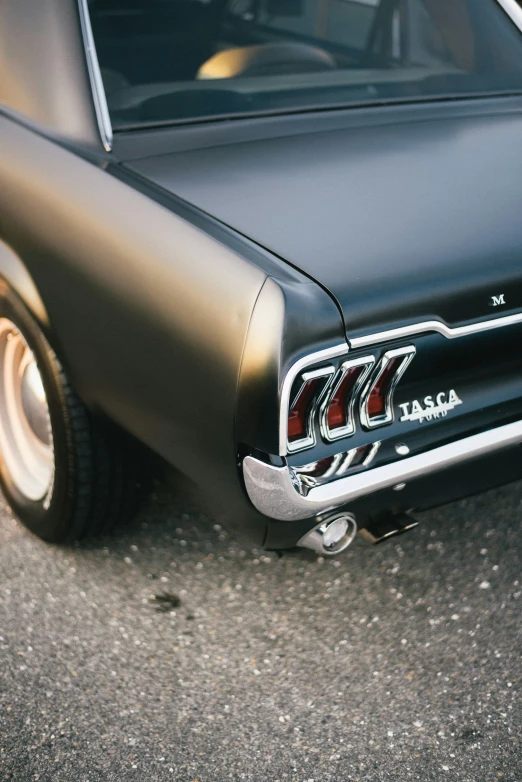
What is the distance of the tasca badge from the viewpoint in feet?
6.50

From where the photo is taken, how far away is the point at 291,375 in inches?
69.1

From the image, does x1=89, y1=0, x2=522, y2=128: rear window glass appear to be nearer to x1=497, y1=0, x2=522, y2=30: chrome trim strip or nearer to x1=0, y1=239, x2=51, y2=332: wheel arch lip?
x1=497, y1=0, x2=522, y2=30: chrome trim strip

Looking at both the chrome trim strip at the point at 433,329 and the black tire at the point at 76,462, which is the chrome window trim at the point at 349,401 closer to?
the chrome trim strip at the point at 433,329

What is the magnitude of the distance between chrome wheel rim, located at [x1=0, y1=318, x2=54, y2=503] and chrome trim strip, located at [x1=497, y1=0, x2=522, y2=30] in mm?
1947

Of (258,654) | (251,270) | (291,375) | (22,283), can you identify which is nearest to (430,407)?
(291,375)

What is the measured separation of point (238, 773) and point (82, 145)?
5.07 feet

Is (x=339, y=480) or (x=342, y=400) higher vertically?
(x=342, y=400)

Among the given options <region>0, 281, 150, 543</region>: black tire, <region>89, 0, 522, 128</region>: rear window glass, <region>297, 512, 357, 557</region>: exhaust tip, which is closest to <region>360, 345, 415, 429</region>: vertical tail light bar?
<region>297, 512, 357, 557</region>: exhaust tip

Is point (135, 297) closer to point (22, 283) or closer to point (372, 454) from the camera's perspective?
point (22, 283)

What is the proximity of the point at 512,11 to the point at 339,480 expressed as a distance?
2.03 m

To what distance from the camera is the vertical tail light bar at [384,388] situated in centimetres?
189

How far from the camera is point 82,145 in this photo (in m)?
2.30

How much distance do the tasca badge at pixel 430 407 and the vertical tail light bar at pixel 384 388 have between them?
5 cm

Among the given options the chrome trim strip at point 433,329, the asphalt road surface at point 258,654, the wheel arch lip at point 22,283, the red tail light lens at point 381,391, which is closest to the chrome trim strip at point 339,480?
the red tail light lens at point 381,391
